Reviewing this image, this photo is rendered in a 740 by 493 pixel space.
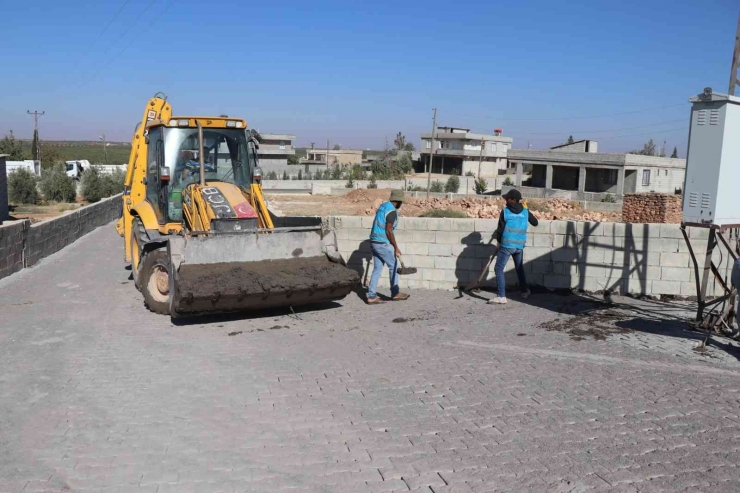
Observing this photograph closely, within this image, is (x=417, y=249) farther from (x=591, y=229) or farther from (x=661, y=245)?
(x=661, y=245)

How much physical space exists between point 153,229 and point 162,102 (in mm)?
2875

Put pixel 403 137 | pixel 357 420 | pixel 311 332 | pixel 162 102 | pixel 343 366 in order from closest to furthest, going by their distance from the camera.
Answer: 1. pixel 357 420
2. pixel 343 366
3. pixel 311 332
4. pixel 162 102
5. pixel 403 137

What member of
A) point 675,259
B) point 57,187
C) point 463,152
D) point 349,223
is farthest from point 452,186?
point 675,259

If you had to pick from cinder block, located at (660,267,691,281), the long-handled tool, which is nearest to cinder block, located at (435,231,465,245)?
the long-handled tool

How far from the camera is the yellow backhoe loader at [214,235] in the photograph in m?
8.47

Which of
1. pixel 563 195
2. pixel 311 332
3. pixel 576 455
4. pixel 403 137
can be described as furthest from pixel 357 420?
pixel 403 137

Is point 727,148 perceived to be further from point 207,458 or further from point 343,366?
point 207,458

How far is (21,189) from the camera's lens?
3447 cm

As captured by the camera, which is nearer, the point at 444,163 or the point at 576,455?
the point at 576,455

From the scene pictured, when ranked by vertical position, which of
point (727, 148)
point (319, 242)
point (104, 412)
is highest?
point (727, 148)

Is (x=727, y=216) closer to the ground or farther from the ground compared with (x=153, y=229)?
farther from the ground

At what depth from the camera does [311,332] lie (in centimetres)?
847

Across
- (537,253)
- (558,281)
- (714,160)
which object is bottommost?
(558,281)

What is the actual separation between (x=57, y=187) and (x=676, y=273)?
34495mm
